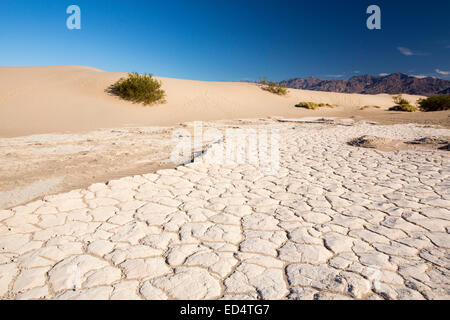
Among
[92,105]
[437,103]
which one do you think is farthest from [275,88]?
[92,105]

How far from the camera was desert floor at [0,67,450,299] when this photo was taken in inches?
69.4

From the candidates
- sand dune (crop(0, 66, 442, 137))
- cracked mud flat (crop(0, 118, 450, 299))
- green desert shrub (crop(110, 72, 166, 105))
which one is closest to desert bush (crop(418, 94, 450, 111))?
sand dune (crop(0, 66, 442, 137))

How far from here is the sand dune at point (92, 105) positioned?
10.2 m

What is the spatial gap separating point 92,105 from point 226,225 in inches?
493

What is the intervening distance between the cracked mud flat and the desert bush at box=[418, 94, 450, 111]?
51.0ft

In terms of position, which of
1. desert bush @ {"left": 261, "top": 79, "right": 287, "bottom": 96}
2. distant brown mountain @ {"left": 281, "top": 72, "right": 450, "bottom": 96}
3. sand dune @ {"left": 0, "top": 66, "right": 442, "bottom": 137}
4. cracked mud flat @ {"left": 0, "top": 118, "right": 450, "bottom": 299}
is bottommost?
cracked mud flat @ {"left": 0, "top": 118, "right": 450, "bottom": 299}

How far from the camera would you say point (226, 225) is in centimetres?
259

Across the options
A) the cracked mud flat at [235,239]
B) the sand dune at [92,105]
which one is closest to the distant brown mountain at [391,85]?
the sand dune at [92,105]

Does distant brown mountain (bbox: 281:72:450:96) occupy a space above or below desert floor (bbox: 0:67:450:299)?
above

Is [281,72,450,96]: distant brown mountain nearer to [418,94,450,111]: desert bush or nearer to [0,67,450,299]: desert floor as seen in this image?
[418,94,450,111]: desert bush

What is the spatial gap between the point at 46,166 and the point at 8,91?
1140 centimetres

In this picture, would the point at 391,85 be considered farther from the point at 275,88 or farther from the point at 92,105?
the point at 92,105
